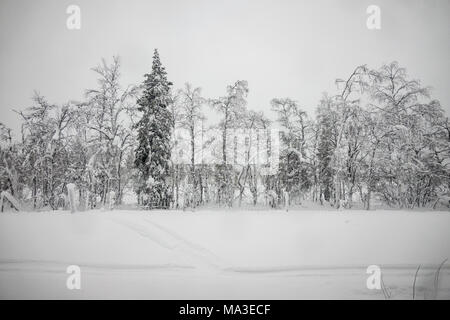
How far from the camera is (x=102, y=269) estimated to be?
9680 millimetres

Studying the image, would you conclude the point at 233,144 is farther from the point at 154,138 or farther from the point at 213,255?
the point at 213,255

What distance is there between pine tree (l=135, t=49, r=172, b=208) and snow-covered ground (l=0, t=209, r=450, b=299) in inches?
A: 322

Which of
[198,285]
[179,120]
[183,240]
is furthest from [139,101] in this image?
[198,285]

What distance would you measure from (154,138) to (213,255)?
469 inches

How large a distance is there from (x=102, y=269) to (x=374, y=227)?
10.2m

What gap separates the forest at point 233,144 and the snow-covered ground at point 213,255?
6.15m

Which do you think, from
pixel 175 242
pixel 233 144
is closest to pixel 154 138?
pixel 233 144

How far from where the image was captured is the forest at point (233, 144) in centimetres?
1906

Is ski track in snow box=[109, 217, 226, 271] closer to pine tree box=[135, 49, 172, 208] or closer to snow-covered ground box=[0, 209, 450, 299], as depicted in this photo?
snow-covered ground box=[0, 209, 450, 299]

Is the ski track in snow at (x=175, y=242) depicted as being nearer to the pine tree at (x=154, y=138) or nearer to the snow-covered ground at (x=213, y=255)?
the snow-covered ground at (x=213, y=255)

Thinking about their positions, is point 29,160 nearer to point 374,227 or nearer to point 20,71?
point 20,71

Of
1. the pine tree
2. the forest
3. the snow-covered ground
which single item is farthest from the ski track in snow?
the pine tree

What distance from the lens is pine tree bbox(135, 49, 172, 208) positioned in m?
19.8

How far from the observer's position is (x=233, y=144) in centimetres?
2272
